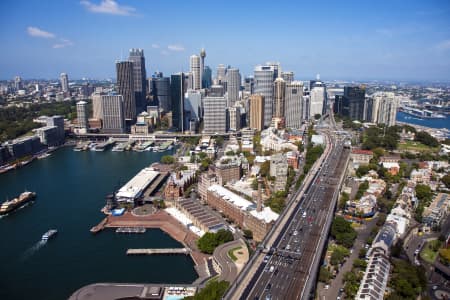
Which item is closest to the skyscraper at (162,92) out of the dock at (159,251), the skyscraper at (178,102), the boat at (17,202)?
the skyscraper at (178,102)

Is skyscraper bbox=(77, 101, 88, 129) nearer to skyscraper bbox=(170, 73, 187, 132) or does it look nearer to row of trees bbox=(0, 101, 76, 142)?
row of trees bbox=(0, 101, 76, 142)

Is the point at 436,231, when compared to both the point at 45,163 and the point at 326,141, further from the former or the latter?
the point at 45,163

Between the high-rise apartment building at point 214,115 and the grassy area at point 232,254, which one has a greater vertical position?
the high-rise apartment building at point 214,115

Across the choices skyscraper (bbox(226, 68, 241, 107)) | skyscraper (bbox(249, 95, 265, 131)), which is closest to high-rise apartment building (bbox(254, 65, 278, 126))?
skyscraper (bbox(249, 95, 265, 131))

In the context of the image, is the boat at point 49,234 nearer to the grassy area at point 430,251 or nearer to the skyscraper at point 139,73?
the grassy area at point 430,251

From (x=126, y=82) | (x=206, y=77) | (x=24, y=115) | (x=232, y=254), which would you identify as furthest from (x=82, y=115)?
(x=232, y=254)
